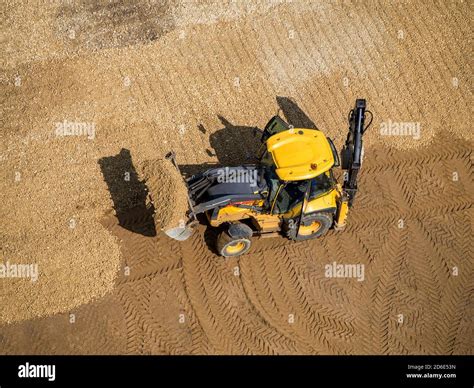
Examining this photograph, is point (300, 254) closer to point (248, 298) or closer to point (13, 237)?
point (248, 298)

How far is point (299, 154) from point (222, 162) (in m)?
2.50

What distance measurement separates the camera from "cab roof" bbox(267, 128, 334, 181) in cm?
922

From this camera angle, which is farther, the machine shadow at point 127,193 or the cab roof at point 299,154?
the machine shadow at point 127,193

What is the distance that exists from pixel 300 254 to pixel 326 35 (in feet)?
20.4

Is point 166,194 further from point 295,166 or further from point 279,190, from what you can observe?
point 295,166

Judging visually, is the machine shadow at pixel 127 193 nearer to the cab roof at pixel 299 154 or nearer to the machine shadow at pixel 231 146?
the machine shadow at pixel 231 146

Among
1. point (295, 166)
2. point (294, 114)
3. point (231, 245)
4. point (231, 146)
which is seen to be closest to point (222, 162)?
point (231, 146)

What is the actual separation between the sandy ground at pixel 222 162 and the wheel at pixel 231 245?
31 cm

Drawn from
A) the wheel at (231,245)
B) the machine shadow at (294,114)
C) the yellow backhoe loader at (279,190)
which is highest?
the machine shadow at (294,114)

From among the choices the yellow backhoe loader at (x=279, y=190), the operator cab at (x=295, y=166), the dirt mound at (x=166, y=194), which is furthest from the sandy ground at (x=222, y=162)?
the operator cab at (x=295, y=166)

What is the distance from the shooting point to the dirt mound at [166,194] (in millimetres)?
9359

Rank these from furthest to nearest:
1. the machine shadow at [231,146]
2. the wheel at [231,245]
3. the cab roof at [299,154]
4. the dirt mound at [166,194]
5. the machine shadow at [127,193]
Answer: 1. the machine shadow at [231,146]
2. the machine shadow at [127,193]
3. the wheel at [231,245]
4. the dirt mound at [166,194]
5. the cab roof at [299,154]
